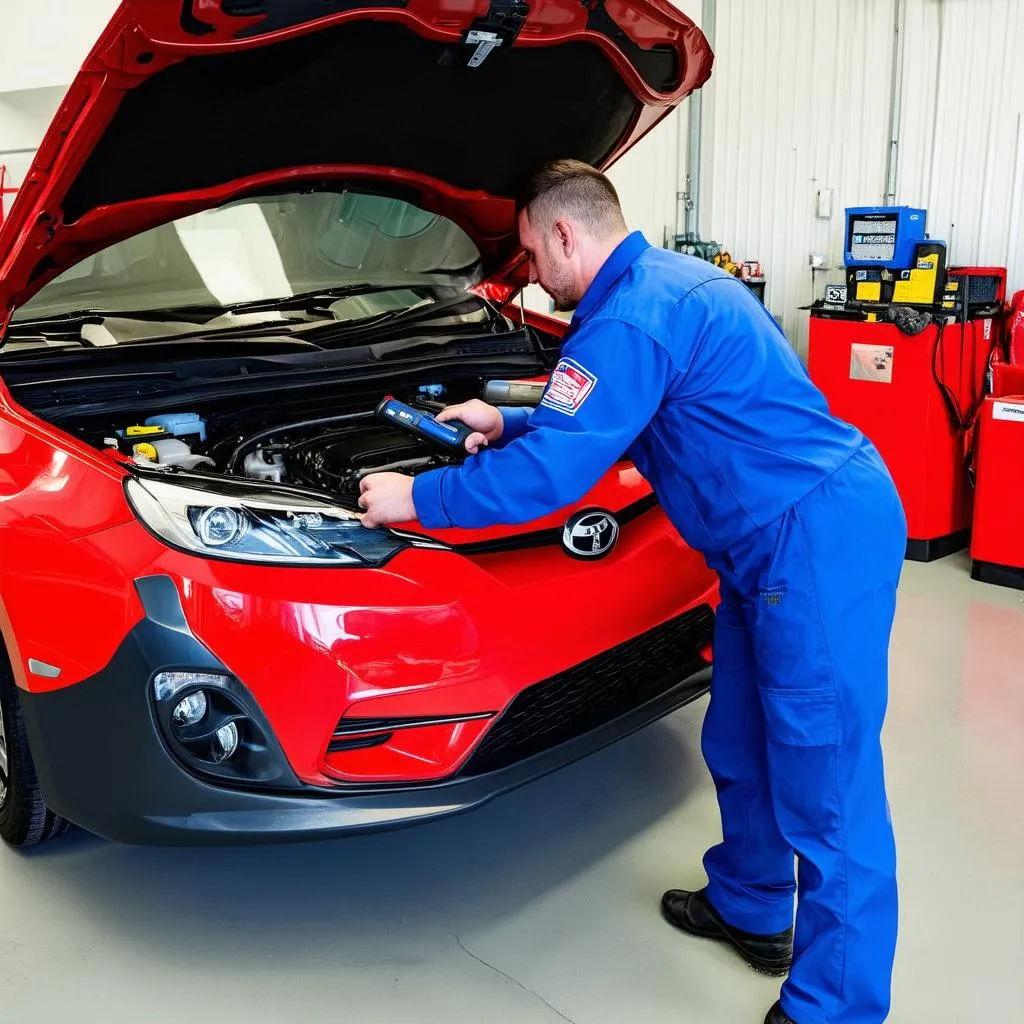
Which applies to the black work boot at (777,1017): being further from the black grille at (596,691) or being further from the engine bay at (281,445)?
the engine bay at (281,445)

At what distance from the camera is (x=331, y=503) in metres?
1.75

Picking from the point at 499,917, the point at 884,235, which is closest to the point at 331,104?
the point at 499,917

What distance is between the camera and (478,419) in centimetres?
200

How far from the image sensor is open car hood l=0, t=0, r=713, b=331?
1682 millimetres

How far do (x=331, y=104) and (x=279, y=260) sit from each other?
Result: 27.8 inches

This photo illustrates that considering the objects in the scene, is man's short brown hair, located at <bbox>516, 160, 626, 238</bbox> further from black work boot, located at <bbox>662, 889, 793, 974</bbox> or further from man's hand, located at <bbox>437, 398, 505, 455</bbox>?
black work boot, located at <bbox>662, 889, 793, 974</bbox>

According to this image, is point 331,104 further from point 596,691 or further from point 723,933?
→ point 723,933

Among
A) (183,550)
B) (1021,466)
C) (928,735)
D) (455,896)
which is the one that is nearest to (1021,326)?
(1021,466)

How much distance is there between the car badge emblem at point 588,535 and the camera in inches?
75.5

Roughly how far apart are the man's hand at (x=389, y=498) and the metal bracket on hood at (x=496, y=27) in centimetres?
86

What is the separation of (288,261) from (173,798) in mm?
1550

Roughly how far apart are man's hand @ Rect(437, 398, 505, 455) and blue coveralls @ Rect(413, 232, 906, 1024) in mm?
373

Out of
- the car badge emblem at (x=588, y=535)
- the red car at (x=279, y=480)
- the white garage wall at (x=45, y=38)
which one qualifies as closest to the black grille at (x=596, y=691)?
the red car at (x=279, y=480)

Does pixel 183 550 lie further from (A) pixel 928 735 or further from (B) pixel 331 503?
(A) pixel 928 735
